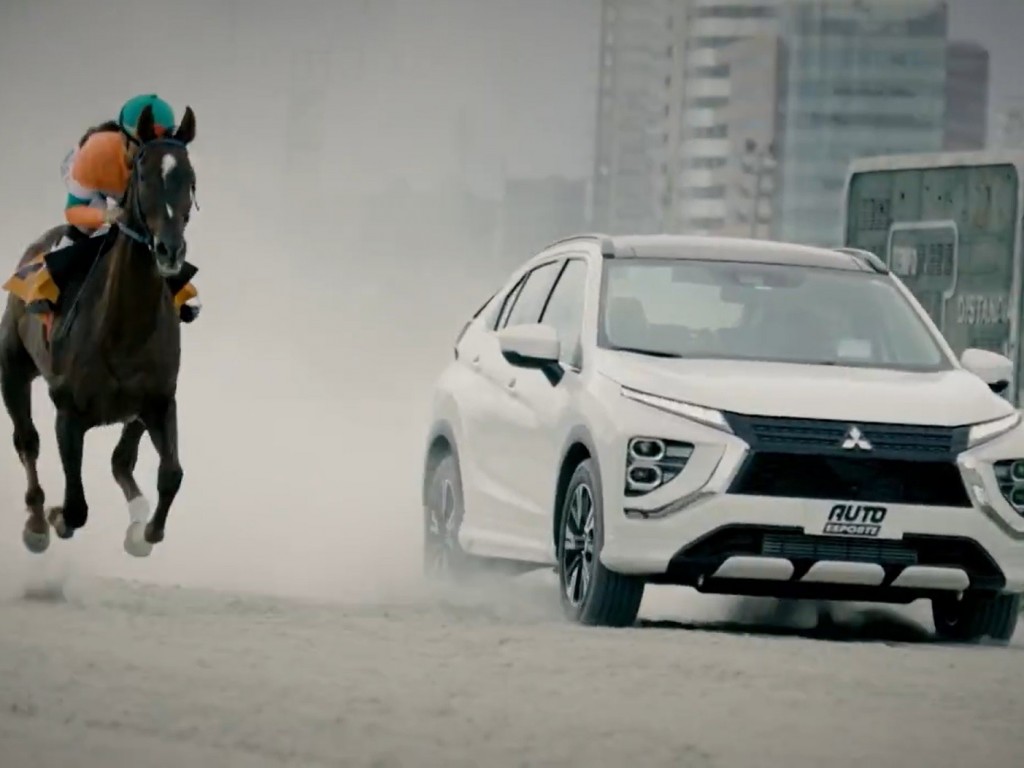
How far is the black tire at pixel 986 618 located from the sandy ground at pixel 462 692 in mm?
187

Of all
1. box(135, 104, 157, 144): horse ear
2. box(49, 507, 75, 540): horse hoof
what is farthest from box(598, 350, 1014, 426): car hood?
box(49, 507, 75, 540): horse hoof

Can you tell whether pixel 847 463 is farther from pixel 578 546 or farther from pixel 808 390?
pixel 578 546

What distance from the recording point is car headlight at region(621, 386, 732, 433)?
1195 cm

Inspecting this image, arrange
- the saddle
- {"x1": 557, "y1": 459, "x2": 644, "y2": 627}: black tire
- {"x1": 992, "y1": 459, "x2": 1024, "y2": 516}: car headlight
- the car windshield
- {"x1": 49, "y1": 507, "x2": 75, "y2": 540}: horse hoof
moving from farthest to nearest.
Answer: {"x1": 49, "y1": 507, "x2": 75, "y2": 540}: horse hoof < the saddle < the car windshield < {"x1": 992, "y1": 459, "x2": 1024, "y2": 516}: car headlight < {"x1": 557, "y1": 459, "x2": 644, "y2": 627}: black tire

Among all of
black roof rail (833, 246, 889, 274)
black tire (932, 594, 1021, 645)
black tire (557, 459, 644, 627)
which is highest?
black roof rail (833, 246, 889, 274)

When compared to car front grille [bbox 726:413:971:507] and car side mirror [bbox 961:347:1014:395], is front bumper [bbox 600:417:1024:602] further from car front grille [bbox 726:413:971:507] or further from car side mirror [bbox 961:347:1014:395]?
car side mirror [bbox 961:347:1014:395]

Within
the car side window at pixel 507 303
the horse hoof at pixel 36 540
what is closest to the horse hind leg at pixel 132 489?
the horse hoof at pixel 36 540

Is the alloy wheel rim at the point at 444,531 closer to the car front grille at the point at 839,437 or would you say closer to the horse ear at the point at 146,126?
the horse ear at the point at 146,126

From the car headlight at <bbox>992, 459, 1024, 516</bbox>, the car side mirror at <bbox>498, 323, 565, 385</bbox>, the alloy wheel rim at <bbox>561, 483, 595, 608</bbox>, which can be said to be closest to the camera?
the car headlight at <bbox>992, 459, 1024, 516</bbox>

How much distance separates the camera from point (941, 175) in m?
21.4

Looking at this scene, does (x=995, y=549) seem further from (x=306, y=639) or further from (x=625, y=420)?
(x=306, y=639)

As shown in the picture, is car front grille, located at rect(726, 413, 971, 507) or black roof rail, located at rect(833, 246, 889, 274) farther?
black roof rail, located at rect(833, 246, 889, 274)

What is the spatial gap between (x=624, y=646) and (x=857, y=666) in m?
0.85

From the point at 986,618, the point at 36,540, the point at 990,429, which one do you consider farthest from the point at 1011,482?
the point at 36,540
